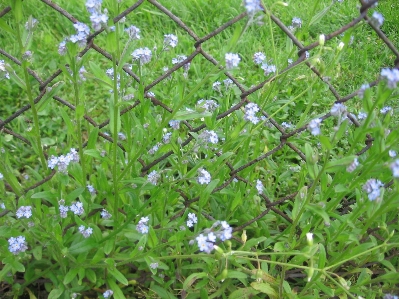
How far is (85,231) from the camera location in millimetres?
1849

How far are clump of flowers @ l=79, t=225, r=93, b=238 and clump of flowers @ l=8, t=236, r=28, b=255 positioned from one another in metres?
0.22

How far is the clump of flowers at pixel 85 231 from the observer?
1.84 m

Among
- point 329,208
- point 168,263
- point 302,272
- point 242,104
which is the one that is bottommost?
point 302,272

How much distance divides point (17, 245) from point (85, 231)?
0.27 meters

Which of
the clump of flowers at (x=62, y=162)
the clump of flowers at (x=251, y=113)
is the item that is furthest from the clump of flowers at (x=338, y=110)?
the clump of flowers at (x=62, y=162)

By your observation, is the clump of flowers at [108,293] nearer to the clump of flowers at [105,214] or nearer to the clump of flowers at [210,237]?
the clump of flowers at [105,214]

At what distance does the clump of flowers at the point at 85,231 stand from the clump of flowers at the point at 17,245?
222 millimetres

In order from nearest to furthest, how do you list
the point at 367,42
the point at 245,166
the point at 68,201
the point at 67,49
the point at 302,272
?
the point at 67,49 < the point at 68,201 < the point at 245,166 < the point at 302,272 < the point at 367,42

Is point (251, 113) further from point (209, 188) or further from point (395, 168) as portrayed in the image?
point (395, 168)

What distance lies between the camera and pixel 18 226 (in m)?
2.08

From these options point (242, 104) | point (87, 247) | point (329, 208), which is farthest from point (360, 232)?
point (87, 247)

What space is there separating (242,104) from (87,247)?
0.90 meters

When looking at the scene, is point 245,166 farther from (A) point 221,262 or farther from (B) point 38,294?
(B) point 38,294

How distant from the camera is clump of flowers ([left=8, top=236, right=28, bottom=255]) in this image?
1740 millimetres
